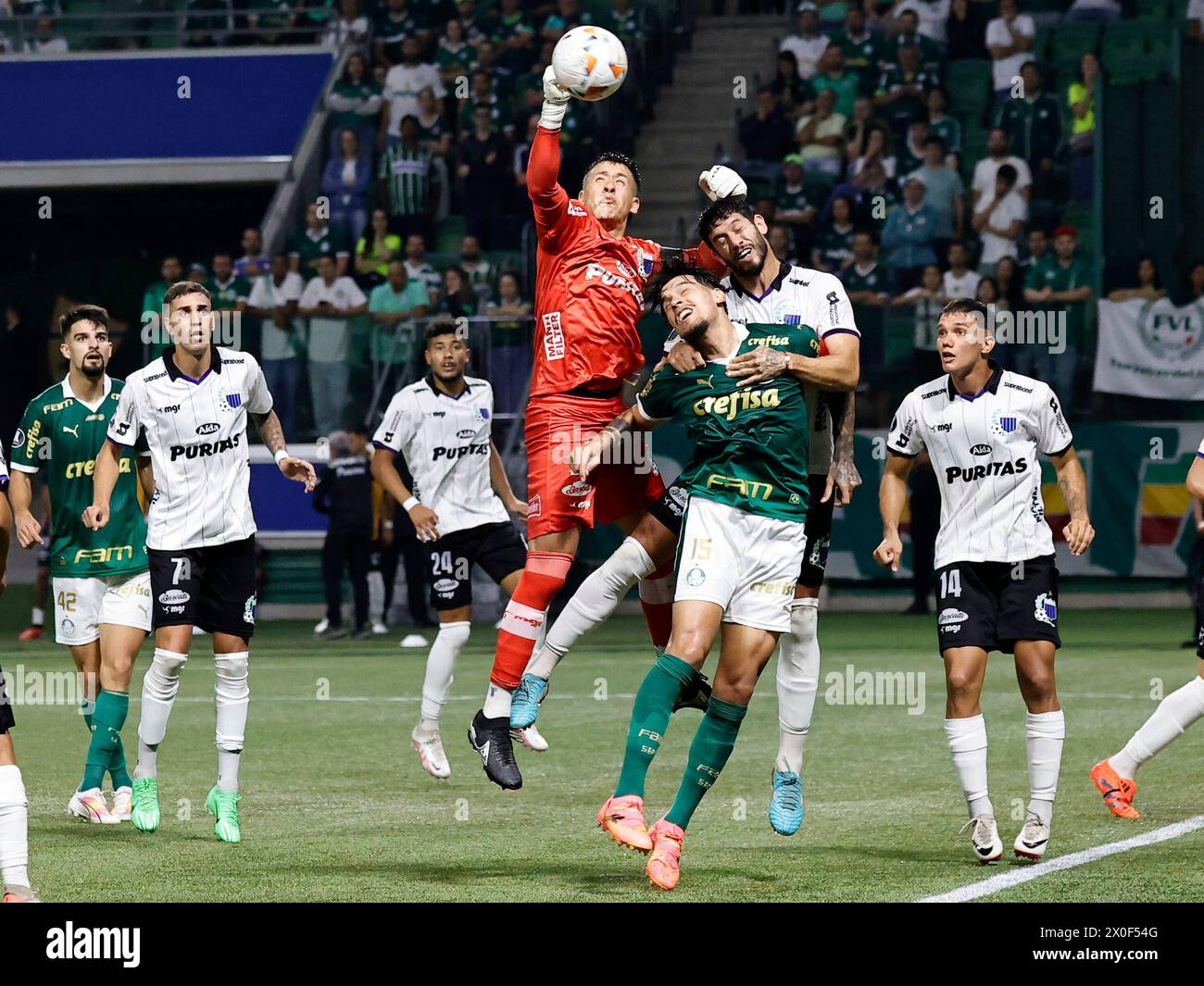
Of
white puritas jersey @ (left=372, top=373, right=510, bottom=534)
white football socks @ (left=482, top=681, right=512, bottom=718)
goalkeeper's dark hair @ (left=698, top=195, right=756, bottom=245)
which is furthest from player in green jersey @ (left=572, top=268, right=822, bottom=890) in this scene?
white puritas jersey @ (left=372, top=373, right=510, bottom=534)

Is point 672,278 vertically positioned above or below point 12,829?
above

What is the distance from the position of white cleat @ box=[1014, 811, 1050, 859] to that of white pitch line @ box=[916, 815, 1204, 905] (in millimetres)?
67

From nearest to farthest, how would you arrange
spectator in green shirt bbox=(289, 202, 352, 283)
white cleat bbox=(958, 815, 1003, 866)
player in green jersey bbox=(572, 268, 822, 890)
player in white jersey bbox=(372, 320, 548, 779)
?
player in green jersey bbox=(572, 268, 822, 890)
white cleat bbox=(958, 815, 1003, 866)
player in white jersey bbox=(372, 320, 548, 779)
spectator in green shirt bbox=(289, 202, 352, 283)

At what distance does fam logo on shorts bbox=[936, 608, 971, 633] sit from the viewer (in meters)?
7.68

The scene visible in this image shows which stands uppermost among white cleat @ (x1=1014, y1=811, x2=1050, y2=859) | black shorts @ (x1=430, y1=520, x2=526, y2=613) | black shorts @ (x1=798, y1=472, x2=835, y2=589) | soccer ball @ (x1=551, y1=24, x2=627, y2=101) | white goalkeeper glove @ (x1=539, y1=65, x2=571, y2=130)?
soccer ball @ (x1=551, y1=24, x2=627, y2=101)

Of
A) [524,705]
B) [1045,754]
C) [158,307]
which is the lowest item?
[1045,754]

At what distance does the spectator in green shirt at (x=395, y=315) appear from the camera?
20422mm

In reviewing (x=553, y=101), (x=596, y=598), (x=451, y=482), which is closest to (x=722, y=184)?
(x=553, y=101)

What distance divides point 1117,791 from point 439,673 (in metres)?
3.86

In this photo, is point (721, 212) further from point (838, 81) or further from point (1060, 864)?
point (838, 81)

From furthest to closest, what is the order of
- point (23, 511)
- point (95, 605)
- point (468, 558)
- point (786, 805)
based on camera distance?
1. point (468, 558)
2. point (95, 605)
3. point (23, 511)
4. point (786, 805)

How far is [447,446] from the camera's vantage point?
37.7 feet

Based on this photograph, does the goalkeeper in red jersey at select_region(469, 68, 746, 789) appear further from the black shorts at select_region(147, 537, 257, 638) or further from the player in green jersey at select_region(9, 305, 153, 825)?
the player in green jersey at select_region(9, 305, 153, 825)

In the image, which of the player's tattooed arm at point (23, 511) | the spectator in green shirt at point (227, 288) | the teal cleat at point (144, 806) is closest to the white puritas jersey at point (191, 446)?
the player's tattooed arm at point (23, 511)
